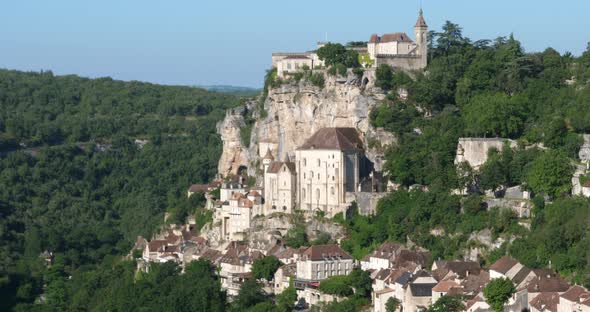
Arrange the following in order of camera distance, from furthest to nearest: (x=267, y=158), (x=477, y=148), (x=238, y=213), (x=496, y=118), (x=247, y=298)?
1. (x=267, y=158)
2. (x=238, y=213)
3. (x=496, y=118)
4. (x=477, y=148)
5. (x=247, y=298)

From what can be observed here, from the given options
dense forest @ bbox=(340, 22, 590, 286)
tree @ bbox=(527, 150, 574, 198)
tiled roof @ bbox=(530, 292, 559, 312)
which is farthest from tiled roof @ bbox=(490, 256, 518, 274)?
tree @ bbox=(527, 150, 574, 198)

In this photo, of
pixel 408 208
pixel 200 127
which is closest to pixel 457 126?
pixel 408 208

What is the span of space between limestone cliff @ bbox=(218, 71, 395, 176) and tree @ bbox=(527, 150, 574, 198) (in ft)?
40.8

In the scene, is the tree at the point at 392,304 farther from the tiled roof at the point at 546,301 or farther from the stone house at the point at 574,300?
the stone house at the point at 574,300

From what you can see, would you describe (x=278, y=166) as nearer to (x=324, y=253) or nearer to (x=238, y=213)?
(x=238, y=213)

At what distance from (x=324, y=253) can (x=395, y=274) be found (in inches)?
257

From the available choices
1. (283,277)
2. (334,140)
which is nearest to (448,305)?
(283,277)

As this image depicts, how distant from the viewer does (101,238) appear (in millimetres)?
110000

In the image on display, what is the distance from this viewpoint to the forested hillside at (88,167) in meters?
104

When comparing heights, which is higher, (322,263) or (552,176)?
(552,176)

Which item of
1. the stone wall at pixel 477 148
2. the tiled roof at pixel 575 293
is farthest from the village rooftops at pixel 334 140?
the tiled roof at pixel 575 293

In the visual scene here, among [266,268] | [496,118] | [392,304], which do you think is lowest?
[392,304]

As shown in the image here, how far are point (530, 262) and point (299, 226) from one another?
1811 cm

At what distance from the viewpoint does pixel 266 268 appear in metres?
74.2
